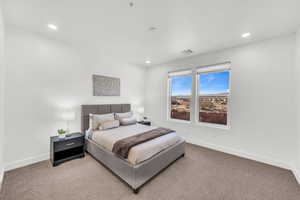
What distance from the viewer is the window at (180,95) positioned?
407 centimetres

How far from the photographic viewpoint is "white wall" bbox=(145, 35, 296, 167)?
98.8 inches

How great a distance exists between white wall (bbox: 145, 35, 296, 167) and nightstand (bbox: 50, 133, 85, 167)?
3.36 metres

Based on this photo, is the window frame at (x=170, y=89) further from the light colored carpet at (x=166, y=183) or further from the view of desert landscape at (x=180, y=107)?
the light colored carpet at (x=166, y=183)

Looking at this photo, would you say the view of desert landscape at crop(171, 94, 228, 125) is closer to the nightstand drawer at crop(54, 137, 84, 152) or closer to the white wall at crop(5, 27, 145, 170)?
the white wall at crop(5, 27, 145, 170)

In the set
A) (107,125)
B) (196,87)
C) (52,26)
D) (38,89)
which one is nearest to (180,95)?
(196,87)

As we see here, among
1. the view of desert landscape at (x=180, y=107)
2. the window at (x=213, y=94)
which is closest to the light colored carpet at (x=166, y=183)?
the window at (x=213, y=94)

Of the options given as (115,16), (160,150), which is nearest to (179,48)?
(115,16)

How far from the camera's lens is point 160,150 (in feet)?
7.68

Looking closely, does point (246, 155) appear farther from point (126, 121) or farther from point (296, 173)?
point (126, 121)

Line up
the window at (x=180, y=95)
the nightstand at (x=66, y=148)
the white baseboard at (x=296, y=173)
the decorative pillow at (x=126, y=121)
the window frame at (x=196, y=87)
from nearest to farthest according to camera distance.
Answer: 1. the white baseboard at (x=296, y=173)
2. the nightstand at (x=66, y=148)
3. the window frame at (x=196, y=87)
4. the decorative pillow at (x=126, y=121)
5. the window at (x=180, y=95)

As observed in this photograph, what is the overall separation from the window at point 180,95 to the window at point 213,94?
340mm

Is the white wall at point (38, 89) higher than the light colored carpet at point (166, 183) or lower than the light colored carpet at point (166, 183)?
higher

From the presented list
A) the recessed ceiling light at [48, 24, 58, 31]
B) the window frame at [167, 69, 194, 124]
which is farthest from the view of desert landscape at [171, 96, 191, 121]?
the recessed ceiling light at [48, 24, 58, 31]

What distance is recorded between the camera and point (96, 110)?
3537 mm
